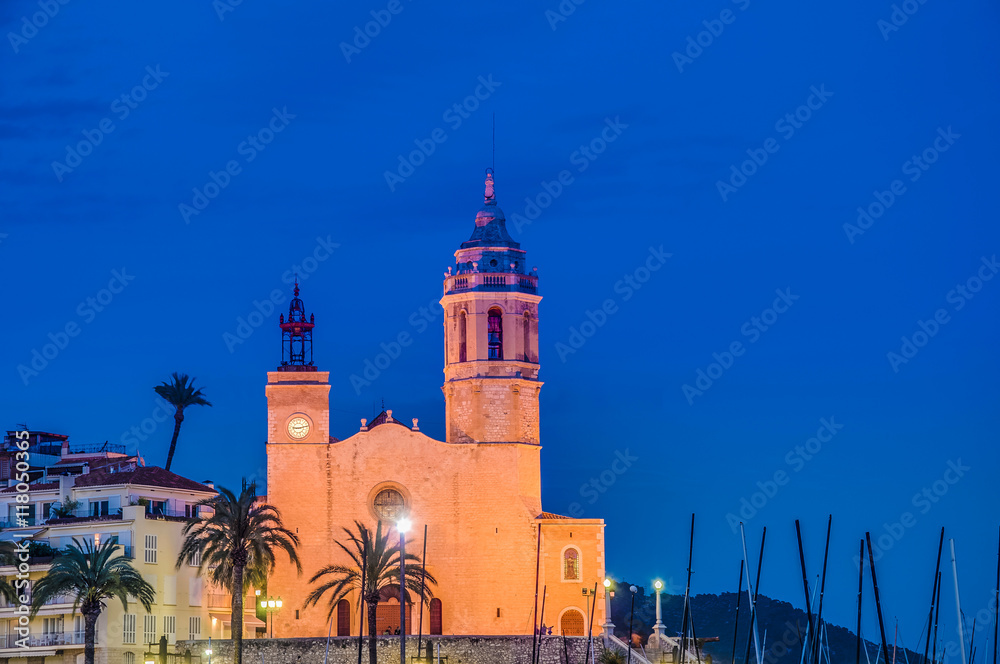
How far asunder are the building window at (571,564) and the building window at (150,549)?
18155mm

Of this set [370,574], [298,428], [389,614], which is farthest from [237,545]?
[389,614]

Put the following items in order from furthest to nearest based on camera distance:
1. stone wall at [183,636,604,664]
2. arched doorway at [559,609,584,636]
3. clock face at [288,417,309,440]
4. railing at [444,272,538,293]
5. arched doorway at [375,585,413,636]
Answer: railing at [444,272,538,293]
clock face at [288,417,309,440]
arched doorway at [375,585,413,636]
arched doorway at [559,609,584,636]
stone wall at [183,636,604,664]

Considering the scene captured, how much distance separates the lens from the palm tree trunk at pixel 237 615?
68.5 m

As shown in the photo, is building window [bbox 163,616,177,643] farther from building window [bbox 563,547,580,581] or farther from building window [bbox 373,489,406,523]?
building window [bbox 563,547,580,581]

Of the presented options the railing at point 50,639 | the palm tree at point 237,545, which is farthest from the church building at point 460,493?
the railing at point 50,639

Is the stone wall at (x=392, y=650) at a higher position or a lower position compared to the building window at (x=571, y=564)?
lower

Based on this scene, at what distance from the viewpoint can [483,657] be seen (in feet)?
230

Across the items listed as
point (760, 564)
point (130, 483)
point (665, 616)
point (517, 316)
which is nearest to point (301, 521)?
point (130, 483)

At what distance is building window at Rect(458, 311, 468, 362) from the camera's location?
261 feet

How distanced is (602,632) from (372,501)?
39.5 feet

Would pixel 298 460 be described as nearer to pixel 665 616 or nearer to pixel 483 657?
pixel 483 657

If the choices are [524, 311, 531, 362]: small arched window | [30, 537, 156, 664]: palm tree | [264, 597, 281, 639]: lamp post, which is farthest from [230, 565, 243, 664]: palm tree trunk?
[524, 311, 531, 362]: small arched window

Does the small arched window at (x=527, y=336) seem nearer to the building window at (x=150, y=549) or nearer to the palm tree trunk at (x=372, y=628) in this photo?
the palm tree trunk at (x=372, y=628)

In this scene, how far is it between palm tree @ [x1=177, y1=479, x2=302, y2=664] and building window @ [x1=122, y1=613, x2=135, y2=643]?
2.94 metres
